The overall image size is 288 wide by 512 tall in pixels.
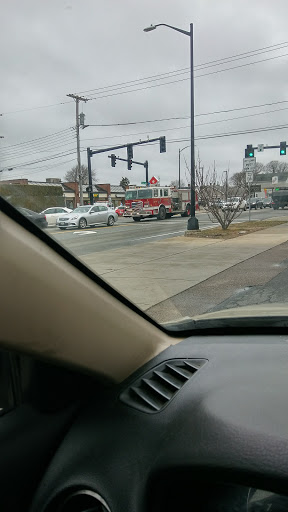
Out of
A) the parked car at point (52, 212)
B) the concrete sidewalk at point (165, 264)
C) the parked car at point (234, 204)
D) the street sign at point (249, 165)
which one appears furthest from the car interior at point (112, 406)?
the street sign at point (249, 165)

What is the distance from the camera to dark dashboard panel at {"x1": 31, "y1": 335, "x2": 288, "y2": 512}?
1354 mm

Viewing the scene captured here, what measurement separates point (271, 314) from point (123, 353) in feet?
2.85

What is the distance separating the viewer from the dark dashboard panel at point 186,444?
1354mm

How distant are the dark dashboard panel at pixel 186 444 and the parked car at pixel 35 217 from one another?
736 mm

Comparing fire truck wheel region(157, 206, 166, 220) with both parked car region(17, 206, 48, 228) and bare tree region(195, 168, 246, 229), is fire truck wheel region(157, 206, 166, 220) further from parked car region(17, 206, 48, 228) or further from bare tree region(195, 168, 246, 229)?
parked car region(17, 206, 48, 228)

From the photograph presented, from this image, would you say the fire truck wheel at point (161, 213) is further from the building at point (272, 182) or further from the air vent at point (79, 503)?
the air vent at point (79, 503)

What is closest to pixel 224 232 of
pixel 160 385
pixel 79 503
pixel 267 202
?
pixel 160 385

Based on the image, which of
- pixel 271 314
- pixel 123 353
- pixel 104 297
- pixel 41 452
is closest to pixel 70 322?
pixel 104 297

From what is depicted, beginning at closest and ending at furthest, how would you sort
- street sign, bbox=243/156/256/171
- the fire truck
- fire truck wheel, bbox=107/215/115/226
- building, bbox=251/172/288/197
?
1. fire truck wheel, bbox=107/215/115/226
2. street sign, bbox=243/156/256/171
3. the fire truck
4. building, bbox=251/172/288/197

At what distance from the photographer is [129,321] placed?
1.93 m

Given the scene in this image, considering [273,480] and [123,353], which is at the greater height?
[123,353]

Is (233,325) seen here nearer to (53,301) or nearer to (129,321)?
(129,321)

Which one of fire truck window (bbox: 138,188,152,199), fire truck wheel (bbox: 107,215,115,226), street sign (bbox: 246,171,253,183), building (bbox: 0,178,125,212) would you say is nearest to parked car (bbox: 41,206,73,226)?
building (bbox: 0,178,125,212)

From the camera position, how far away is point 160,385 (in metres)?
1.82
